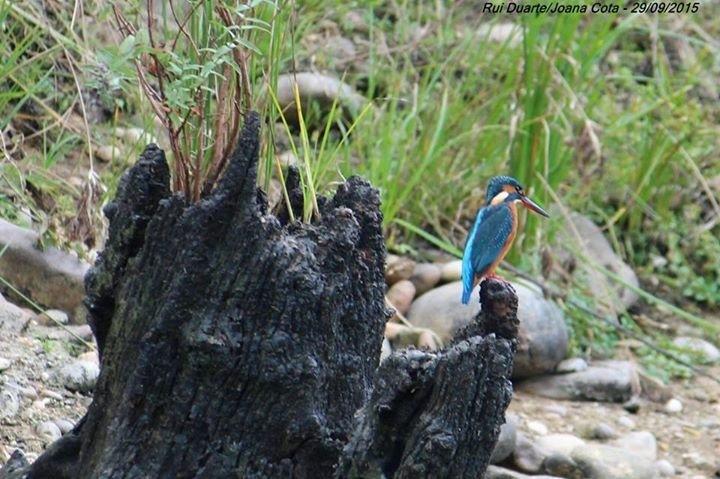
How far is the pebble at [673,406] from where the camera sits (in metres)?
5.55

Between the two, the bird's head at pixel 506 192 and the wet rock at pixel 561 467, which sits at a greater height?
the bird's head at pixel 506 192

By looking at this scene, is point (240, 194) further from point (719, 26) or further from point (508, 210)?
point (719, 26)

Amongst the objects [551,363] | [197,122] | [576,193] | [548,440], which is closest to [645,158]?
[576,193]

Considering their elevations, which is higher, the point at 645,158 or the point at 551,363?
the point at 645,158

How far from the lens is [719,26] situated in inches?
319

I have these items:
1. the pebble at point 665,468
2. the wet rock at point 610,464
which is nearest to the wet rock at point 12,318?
the wet rock at point 610,464

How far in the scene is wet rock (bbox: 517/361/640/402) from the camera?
546 cm

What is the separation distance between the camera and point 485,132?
20.2ft

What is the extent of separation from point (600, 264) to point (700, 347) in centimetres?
70

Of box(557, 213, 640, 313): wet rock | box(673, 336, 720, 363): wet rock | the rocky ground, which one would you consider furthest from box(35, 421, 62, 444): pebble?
box(673, 336, 720, 363): wet rock

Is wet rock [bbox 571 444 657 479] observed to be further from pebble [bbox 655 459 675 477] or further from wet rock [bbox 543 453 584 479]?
pebble [bbox 655 459 675 477]

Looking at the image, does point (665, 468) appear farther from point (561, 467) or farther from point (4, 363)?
point (4, 363)

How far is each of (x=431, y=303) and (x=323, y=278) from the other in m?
2.95

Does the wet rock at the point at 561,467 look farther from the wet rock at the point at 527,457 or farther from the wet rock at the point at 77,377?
the wet rock at the point at 77,377
